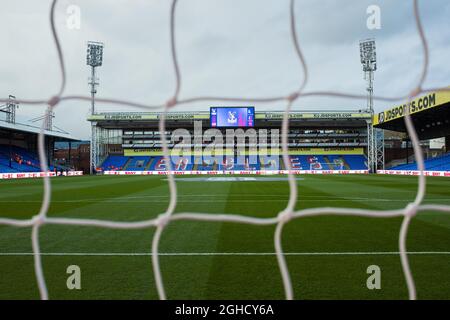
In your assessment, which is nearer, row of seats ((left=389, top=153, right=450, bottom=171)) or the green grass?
the green grass

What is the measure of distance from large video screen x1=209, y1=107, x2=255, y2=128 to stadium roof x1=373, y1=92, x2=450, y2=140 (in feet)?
40.3

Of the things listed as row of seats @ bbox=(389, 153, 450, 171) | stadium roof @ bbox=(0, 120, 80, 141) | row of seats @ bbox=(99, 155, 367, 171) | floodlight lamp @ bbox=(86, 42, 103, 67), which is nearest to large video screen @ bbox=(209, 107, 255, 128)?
row of seats @ bbox=(99, 155, 367, 171)

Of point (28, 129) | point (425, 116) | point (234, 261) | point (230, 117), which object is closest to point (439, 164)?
point (425, 116)

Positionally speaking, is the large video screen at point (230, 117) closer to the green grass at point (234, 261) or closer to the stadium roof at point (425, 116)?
the stadium roof at point (425, 116)

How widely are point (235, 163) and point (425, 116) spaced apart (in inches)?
738

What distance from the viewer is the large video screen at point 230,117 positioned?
127 ft

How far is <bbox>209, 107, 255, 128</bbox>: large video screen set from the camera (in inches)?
1522

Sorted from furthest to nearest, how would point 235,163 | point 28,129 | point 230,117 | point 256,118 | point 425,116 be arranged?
1. point 256,118
2. point 235,163
3. point 230,117
4. point 28,129
5. point 425,116

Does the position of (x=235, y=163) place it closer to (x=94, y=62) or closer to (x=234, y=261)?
(x=94, y=62)

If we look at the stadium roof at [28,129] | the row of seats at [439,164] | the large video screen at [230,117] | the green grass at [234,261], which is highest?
the large video screen at [230,117]

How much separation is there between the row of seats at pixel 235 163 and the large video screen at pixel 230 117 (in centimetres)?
355

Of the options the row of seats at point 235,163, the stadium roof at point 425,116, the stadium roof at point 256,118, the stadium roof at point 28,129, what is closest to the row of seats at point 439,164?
the stadium roof at point 425,116

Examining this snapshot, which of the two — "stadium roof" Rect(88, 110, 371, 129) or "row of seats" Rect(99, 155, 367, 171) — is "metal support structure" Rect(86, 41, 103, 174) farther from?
"row of seats" Rect(99, 155, 367, 171)

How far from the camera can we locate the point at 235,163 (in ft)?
131
